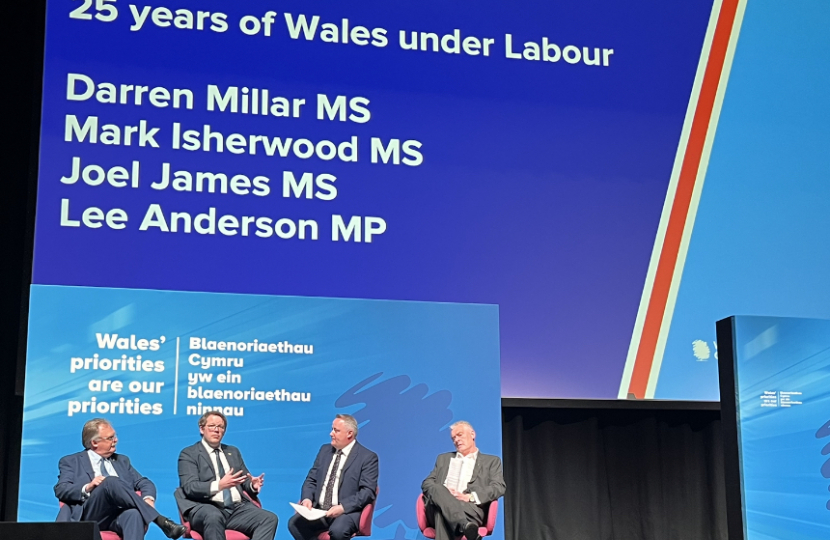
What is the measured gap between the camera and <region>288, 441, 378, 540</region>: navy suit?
4617 mm

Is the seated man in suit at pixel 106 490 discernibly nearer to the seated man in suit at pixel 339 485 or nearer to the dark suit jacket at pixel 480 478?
the seated man in suit at pixel 339 485

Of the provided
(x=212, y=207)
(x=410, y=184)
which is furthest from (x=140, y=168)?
(x=410, y=184)

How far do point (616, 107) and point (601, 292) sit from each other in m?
1.00

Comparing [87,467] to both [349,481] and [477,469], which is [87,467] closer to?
[349,481]

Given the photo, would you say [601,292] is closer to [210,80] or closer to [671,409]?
[671,409]

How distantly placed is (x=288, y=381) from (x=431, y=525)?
880 millimetres

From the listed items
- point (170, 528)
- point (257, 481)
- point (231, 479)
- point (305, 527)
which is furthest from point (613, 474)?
point (170, 528)

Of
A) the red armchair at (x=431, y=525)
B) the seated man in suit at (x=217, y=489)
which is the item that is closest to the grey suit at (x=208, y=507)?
the seated man in suit at (x=217, y=489)

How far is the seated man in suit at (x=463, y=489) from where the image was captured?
15.5 feet

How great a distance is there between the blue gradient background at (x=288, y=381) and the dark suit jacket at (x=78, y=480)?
0.03 meters

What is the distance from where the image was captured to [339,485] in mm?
4656

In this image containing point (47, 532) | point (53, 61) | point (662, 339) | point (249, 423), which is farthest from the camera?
point (662, 339)

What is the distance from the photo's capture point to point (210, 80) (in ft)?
17.8

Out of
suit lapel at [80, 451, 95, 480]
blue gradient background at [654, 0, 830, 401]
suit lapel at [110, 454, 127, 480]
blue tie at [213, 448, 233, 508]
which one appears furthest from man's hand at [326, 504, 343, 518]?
blue gradient background at [654, 0, 830, 401]
